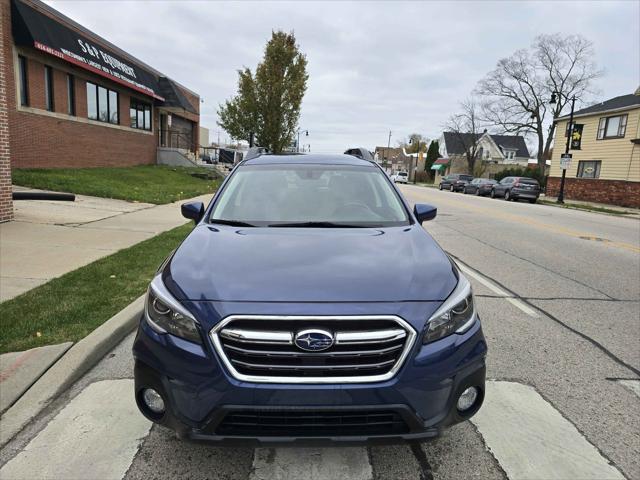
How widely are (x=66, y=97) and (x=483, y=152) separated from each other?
234 ft

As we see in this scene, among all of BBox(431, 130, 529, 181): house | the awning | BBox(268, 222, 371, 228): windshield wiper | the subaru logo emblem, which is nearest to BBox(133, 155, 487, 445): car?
the subaru logo emblem

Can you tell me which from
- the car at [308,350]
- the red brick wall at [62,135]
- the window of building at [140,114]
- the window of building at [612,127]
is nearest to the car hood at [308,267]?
the car at [308,350]

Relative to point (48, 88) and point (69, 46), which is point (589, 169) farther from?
point (48, 88)

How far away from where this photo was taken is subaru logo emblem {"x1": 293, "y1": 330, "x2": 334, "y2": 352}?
2.14m

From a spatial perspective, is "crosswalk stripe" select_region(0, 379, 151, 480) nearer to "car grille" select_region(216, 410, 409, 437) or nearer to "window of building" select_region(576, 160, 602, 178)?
"car grille" select_region(216, 410, 409, 437)

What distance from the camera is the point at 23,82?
17016 millimetres

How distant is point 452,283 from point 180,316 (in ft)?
4.65

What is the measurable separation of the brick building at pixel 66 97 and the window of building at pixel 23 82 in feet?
0.10

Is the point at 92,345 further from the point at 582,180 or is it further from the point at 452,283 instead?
the point at 582,180

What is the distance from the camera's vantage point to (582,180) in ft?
107

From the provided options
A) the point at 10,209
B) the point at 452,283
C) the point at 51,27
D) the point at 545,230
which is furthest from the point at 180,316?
the point at 51,27

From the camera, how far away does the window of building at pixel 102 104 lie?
21516 mm

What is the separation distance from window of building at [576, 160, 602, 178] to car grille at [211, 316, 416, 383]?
3573 centimetres

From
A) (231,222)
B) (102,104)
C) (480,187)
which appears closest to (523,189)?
(480,187)
